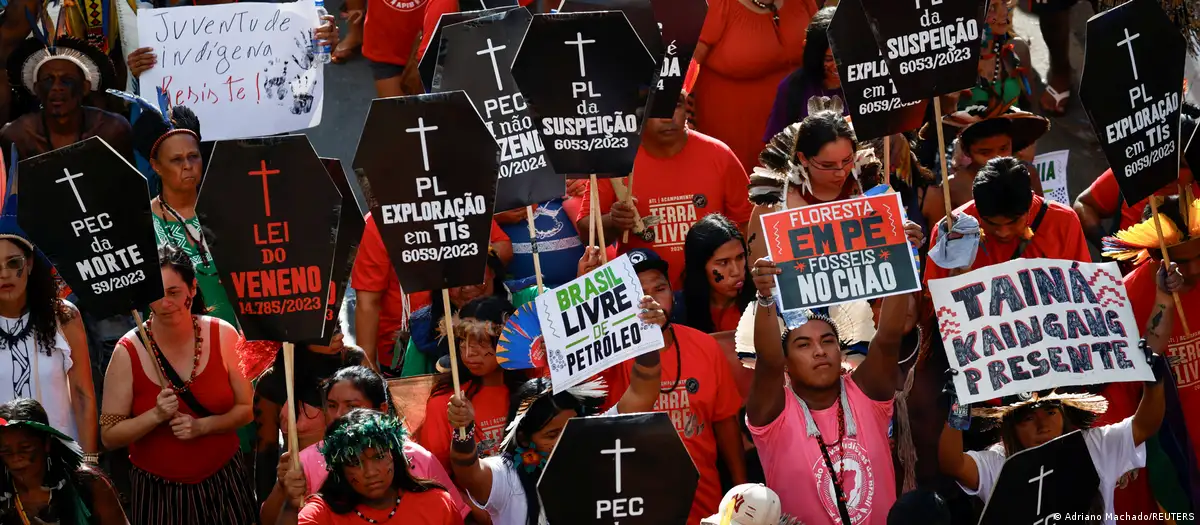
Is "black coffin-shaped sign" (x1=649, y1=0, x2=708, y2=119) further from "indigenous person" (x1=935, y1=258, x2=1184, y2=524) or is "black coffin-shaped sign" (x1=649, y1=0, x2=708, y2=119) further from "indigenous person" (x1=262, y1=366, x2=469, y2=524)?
"indigenous person" (x1=935, y1=258, x2=1184, y2=524)

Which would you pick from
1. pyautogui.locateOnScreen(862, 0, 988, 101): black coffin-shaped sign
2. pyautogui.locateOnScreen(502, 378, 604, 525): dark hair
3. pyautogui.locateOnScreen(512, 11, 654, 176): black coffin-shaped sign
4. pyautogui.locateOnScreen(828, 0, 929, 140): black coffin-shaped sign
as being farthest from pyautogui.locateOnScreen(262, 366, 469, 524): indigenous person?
pyautogui.locateOnScreen(862, 0, 988, 101): black coffin-shaped sign

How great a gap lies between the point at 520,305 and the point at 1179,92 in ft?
9.38

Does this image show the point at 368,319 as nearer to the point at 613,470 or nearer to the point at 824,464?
the point at 613,470

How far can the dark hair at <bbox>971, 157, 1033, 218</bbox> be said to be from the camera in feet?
23.7

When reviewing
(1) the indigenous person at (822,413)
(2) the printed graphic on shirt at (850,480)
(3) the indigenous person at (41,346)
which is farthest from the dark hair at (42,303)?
(2) the printed graphic on shirt at (850,480)

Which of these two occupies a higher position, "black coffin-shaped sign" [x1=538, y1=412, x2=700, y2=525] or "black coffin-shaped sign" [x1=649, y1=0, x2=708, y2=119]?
"black coffin-shaped sign" [x1=649, y1=0, x2=708, y2=119]

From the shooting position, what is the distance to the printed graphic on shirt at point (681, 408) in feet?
23.2

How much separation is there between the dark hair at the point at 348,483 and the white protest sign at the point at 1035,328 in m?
2.06

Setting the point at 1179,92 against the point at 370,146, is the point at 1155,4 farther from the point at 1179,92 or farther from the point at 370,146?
the point at 370,146

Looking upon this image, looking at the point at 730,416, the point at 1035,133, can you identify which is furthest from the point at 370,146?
the point at 1035,133

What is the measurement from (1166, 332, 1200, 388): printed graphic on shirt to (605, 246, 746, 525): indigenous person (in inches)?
71.0

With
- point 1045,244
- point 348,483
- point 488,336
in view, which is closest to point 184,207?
point 488,336

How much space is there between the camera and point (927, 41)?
7.01m

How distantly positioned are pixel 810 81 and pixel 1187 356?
7.60 ft
